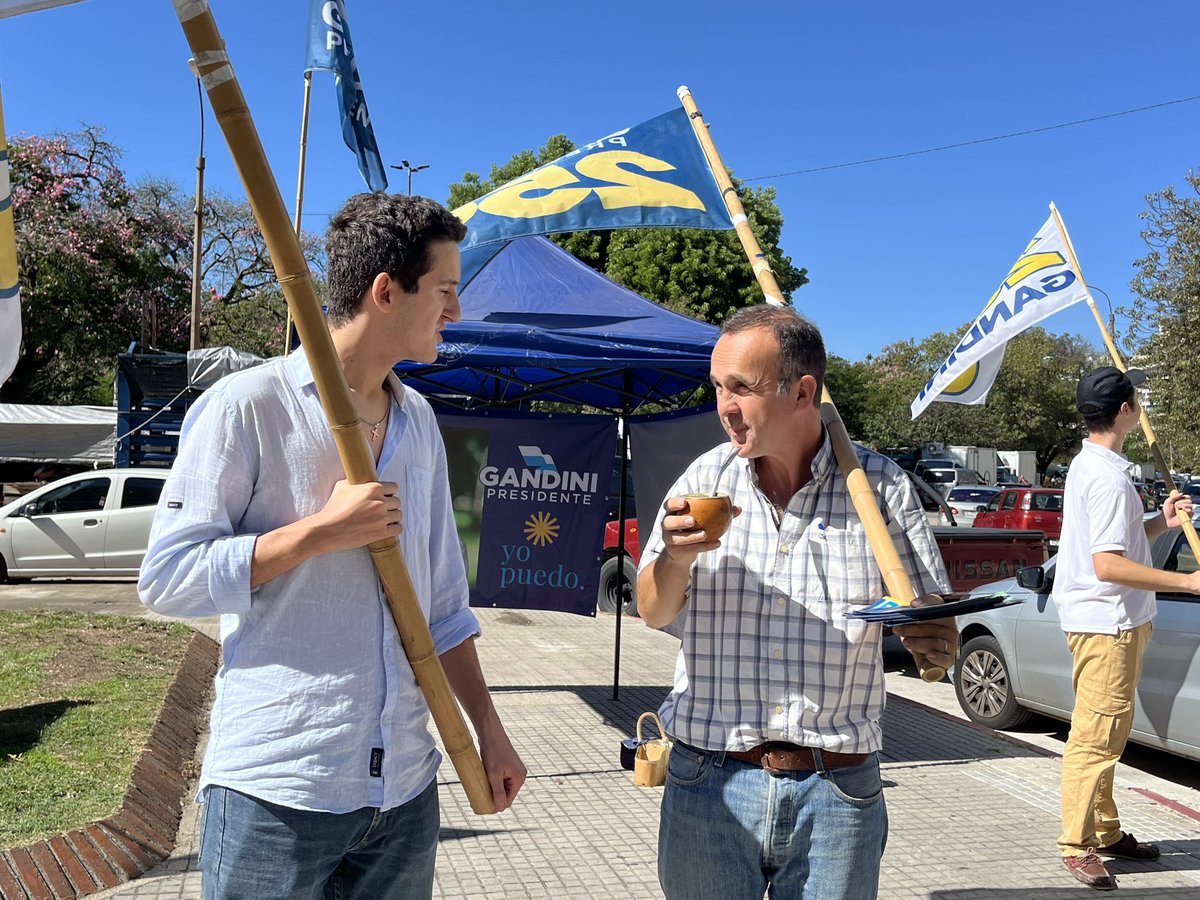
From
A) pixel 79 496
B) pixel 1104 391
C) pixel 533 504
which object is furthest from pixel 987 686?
pixel 79 496

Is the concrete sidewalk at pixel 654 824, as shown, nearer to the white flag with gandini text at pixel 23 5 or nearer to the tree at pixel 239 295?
the white flag with gandini text at pixel 23 5

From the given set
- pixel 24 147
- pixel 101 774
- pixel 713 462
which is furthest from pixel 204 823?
pixel 24 147

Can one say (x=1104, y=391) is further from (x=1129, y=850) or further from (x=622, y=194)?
(x=622, y=194)

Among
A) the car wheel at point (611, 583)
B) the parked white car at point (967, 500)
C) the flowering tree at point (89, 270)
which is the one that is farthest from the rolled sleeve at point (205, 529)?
the parked white car at point (967, 500)

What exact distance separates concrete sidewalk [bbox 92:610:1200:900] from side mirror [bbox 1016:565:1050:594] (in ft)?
3.86

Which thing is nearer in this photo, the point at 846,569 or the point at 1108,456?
the point at 846,569

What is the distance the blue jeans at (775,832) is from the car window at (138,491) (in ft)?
45.8

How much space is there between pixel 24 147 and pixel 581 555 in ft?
80.3

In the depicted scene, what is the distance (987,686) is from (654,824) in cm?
380

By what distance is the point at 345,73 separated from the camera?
7.69 m

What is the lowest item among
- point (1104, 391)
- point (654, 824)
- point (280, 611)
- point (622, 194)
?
point (654, 824)

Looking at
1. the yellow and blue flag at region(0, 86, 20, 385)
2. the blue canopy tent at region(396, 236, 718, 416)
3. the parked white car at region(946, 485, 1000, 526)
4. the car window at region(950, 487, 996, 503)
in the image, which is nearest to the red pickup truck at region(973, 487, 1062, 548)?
the parked white car at region(946, 485, 1000, 526)

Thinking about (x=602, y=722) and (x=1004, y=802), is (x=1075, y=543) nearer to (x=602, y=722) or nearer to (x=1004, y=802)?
(x=1004, y=802)

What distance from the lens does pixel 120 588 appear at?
14203 millimetres
